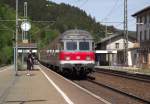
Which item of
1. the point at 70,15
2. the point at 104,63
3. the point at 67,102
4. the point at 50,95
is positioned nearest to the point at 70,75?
the point at 50,95

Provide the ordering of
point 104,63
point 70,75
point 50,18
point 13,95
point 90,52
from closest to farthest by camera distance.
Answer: point 13,95
point 90,52
point 70,75
point 104,63
point 50,18

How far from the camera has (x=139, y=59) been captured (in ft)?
279

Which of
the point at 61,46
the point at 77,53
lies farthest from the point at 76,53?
the point at 61,46

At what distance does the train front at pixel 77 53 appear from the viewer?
34500 millimetres

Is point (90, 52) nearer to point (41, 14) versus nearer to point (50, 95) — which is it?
point (50, 95)

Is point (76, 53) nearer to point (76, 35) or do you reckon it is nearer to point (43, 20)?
point (76, 35)

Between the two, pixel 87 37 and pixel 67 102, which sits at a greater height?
pixel 87 37

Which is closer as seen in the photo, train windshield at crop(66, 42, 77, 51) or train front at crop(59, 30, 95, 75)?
train front at crop(59, 30, 95, 75)

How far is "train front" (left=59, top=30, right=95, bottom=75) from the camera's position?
3450 cm

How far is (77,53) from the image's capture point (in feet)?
114

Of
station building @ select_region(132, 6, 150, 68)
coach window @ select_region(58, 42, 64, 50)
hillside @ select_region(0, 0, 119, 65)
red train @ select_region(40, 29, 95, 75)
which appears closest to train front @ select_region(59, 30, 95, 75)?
red train @ select_region(40, 29, 95, 75)

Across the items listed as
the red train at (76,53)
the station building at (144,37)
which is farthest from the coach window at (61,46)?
the station building at (144,37)

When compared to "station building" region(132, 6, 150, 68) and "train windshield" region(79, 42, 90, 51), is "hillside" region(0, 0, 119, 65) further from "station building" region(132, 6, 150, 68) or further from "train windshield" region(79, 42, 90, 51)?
"train windshield" region(79, 42, 90, 51)

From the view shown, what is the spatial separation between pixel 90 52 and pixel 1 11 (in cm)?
4971
